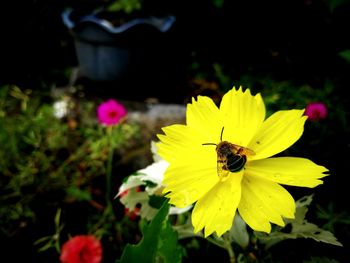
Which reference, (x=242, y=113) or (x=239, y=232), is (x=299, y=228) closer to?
(x=239, y=232)

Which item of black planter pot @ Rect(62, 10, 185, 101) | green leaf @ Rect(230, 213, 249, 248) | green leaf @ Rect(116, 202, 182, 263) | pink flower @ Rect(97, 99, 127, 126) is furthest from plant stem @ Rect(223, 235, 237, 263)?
black planter pot @ Rect(62, 10, 185, 101)

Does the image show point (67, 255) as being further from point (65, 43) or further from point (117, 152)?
point (65, 43)

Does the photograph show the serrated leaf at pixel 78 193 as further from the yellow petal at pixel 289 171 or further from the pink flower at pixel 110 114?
the yellow petal at pixel 289 171

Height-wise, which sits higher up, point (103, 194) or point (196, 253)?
point (196, 253)

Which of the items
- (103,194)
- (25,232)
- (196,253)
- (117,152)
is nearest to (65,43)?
(117,152)

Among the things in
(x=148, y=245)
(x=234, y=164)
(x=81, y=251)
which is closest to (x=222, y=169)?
(x=234, y=164)
